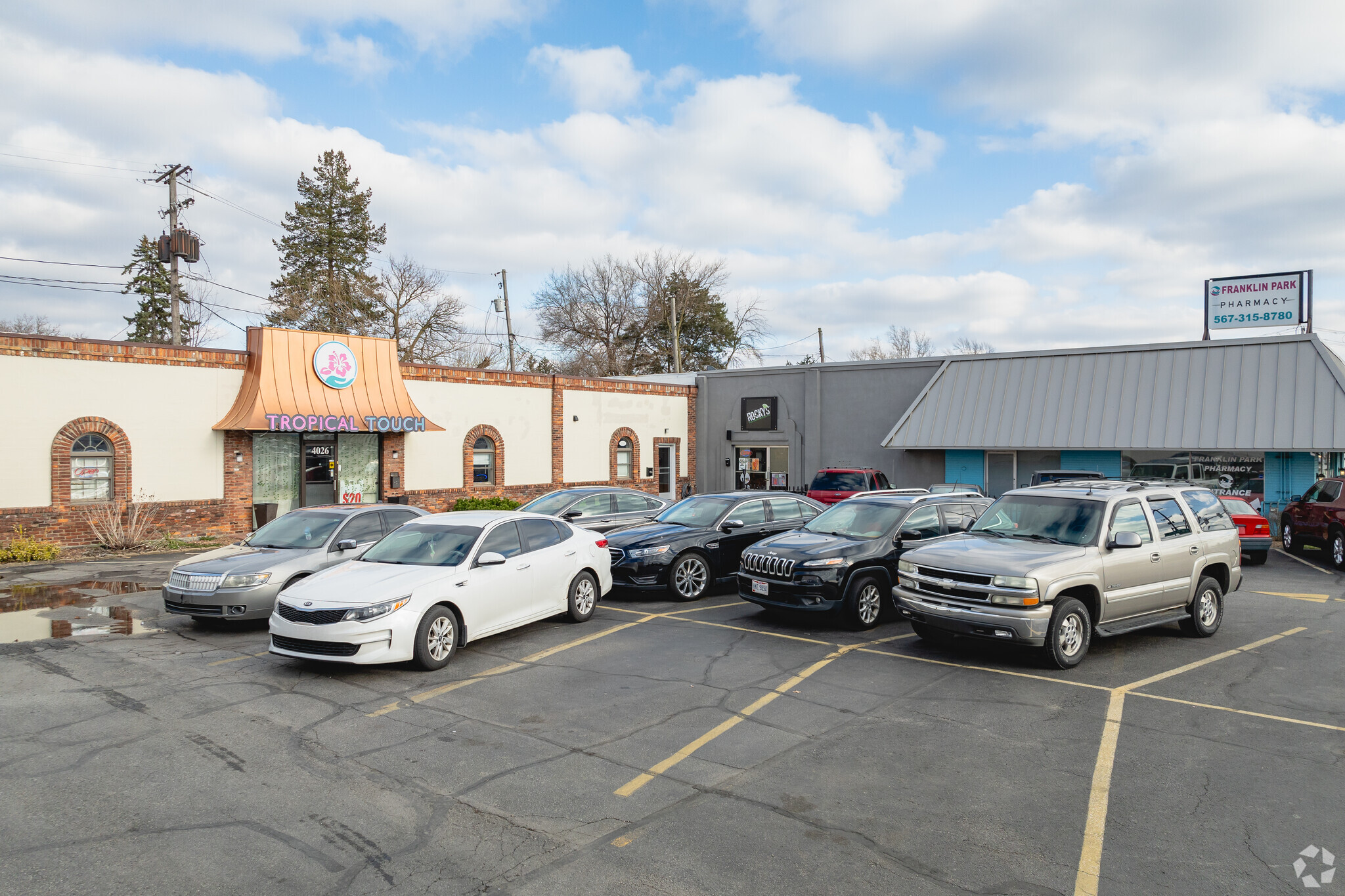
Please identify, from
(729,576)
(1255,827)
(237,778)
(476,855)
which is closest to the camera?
(476,855)

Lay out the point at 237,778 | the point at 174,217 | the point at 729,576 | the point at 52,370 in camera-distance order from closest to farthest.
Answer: the point at 237,778 < the point at 729,576 < the point at 52,370 < the point at 174,217

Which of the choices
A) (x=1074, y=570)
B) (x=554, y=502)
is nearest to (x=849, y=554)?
(x=1074, y=570)

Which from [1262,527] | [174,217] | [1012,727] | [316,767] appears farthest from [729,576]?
[174,217]

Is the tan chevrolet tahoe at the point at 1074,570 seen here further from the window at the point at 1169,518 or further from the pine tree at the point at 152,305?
the pine tree at the point at 152,305

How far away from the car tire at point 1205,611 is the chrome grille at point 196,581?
11.4 m

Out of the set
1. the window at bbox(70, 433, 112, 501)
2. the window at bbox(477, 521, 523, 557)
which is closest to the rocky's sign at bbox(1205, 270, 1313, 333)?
the window at bbox(477, 521, 523, 557)

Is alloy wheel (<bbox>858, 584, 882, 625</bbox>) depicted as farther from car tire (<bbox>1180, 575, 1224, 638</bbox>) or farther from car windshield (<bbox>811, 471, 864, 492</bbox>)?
car windshield (<bbox>811, 471, 864, 492</bbox>)

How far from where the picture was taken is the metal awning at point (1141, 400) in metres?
20.0

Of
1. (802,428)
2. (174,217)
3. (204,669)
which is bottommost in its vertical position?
(204,669)

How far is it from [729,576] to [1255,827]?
8296 mm

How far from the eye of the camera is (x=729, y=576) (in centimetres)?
1275

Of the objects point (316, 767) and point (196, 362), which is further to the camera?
point (196, 362)

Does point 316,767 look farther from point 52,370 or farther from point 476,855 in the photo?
point 52,370

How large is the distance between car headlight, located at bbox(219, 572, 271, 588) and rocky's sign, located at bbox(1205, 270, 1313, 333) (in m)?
26.8
